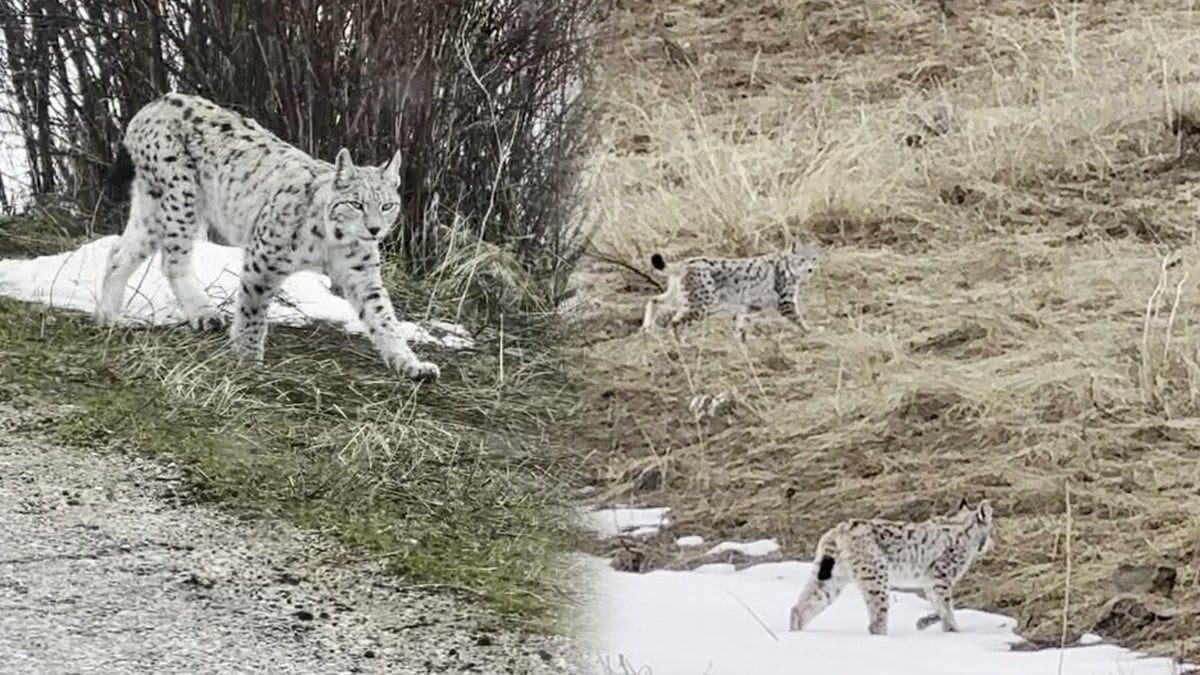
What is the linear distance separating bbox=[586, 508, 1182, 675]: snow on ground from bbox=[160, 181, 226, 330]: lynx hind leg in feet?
6.40

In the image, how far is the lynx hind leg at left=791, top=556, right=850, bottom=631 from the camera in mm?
1478

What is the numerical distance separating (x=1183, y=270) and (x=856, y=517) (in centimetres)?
41

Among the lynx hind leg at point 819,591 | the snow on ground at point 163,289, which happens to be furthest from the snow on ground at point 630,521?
the snow on ground at point 163,289

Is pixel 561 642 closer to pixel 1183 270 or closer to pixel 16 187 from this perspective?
pixel 1183 270

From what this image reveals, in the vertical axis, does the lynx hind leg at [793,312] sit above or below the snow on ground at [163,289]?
above

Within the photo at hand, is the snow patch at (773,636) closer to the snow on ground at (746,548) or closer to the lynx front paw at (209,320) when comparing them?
the snow on ground at (746,548)

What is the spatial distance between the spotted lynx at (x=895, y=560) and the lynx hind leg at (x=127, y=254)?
2.26 metres

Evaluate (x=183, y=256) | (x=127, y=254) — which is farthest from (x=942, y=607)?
(x=127, y=254)

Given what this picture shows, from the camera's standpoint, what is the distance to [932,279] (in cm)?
169

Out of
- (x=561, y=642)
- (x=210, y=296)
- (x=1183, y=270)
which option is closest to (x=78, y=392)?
(x=210, y=296)

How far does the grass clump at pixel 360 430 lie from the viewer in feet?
8.74

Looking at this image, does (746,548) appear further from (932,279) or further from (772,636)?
(932,279)

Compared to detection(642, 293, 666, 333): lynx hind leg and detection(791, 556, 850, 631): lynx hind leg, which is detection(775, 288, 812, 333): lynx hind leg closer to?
detection(642, 293, 666, 333): lynx hind leg

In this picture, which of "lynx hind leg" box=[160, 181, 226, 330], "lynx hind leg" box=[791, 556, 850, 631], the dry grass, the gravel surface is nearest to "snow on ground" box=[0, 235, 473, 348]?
"lynx hind leg" box=[160, 181, 226, 330]
